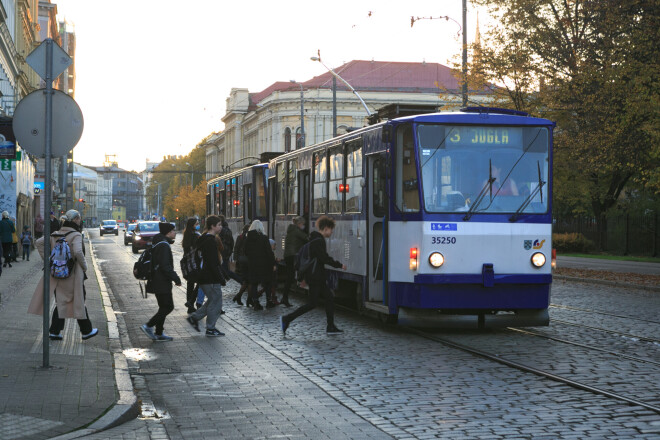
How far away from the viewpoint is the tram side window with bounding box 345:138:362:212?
1515 centimetres

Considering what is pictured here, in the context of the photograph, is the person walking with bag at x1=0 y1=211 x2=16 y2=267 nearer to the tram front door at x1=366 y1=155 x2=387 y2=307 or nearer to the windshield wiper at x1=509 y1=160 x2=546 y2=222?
the tram front door at x1=366 y1=155 x2=387 y2=307

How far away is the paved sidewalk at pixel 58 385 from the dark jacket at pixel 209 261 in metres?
1.52

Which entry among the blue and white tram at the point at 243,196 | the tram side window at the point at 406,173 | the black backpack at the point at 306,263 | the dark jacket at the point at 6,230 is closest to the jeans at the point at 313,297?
the black backpack at the point at 306,263

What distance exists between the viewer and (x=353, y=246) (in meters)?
15.3

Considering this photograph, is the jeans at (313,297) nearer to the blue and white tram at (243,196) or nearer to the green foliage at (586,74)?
the blue and white tram at (243,196)

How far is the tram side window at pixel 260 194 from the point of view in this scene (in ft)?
82.0

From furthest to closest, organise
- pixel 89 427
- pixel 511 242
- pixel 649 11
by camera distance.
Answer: pixel 649 11
pixel 511 242
pixel 89 427

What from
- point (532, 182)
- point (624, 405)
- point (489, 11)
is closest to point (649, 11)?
point (489, 11)

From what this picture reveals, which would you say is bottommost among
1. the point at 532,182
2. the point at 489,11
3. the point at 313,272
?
the point at 313,272

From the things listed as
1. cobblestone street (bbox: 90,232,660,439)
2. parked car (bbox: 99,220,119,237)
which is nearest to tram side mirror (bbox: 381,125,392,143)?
cobblestone street (bbox: 90,232,660,439)

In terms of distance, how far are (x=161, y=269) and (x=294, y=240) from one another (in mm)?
5182

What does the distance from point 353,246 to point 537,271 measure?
3.13 meters

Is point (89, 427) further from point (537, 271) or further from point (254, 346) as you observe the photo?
point (537, 271)

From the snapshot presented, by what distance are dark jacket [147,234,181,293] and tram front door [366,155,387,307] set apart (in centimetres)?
294
